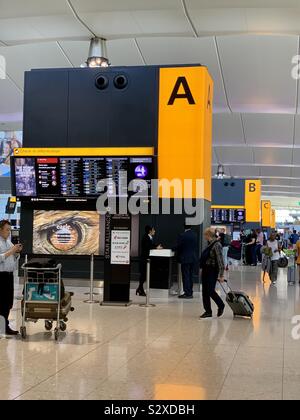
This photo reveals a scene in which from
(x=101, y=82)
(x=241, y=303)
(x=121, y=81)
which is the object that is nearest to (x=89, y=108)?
(x=101, y=82)

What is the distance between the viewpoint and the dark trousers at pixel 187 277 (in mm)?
12391

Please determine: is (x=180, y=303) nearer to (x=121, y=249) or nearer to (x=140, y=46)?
(x=121, y=249)

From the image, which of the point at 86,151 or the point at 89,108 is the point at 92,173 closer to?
the point at 86,151

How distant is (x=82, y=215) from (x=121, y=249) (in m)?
2.95

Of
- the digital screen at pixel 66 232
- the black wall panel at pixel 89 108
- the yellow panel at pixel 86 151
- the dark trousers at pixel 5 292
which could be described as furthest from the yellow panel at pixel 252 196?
the dark trousers at pixel 5 292

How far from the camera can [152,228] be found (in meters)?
12.8

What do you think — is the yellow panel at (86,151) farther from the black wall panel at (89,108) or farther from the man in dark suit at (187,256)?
the man in dark suit at (187,256)

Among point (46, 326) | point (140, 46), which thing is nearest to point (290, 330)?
point (46, 326)

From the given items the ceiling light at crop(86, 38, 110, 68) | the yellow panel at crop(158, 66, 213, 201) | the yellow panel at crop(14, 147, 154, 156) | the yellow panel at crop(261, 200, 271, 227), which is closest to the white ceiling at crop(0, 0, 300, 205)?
the ceiling light at crop(86, 38, 110, 68)

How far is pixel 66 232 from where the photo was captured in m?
13.8

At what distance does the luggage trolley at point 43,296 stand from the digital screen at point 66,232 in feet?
19.8

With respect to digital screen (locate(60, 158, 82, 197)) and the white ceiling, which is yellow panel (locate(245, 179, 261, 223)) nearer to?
the white ceiling

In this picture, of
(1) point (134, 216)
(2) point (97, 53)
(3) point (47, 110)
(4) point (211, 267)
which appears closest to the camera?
(4) point (211, 267)

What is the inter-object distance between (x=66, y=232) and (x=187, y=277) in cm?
337
